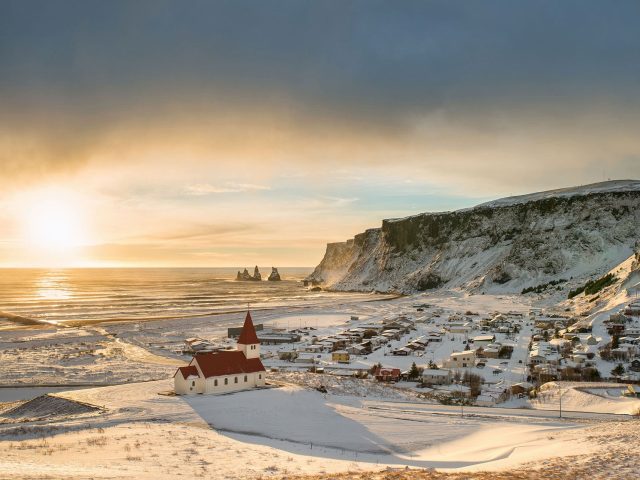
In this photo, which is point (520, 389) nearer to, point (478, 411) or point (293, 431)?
point (478, 411)

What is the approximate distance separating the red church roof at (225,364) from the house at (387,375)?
13263mm

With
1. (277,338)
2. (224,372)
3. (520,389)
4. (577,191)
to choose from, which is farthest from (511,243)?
(224,372)

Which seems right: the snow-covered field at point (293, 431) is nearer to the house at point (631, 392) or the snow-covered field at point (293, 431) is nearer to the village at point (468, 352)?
the house at point (631, 392)

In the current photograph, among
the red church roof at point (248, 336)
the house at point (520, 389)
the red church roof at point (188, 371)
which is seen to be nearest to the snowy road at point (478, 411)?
the house at point (520, 389)

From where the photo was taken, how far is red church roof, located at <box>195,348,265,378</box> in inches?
1331

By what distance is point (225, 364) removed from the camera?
1375 inches

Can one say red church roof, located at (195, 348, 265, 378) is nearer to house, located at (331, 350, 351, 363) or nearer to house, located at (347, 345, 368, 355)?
house, located at (331, 350, 351, 363)

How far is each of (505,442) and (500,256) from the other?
123027 millimetres

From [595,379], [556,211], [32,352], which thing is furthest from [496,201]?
[32,352]

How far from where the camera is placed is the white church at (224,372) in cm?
3347

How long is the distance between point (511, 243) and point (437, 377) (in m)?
106

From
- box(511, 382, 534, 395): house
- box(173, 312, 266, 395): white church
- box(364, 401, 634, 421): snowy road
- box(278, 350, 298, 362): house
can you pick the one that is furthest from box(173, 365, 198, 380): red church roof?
box(511, 382, 534, 395): house

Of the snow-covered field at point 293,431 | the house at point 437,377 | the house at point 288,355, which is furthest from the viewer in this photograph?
the house at point 288,355

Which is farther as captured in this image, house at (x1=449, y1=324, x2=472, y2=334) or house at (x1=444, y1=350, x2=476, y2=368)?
house at (x1=449, y1=324, x2=472, y2=334)
